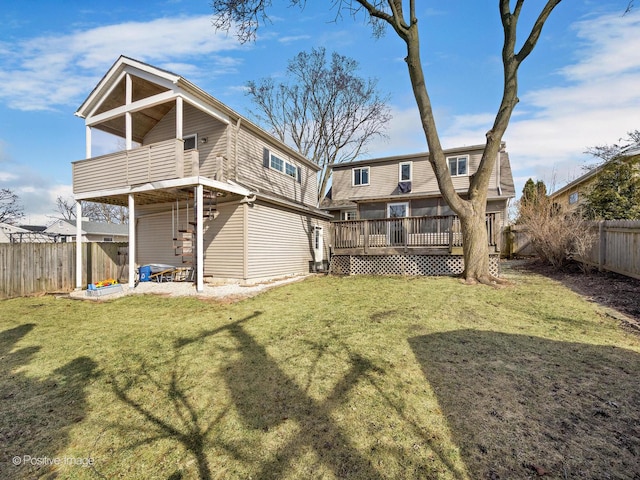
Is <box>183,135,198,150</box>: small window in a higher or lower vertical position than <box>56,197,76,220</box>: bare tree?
lower

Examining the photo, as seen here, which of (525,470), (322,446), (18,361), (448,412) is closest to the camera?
(525,470)

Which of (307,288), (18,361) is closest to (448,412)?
(18,361)

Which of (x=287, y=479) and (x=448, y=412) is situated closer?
(x=287, y=479)

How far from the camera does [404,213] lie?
16547 millimetres

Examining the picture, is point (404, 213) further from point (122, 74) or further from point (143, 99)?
point (122, 74)

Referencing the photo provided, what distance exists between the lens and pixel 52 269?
9.62 metres

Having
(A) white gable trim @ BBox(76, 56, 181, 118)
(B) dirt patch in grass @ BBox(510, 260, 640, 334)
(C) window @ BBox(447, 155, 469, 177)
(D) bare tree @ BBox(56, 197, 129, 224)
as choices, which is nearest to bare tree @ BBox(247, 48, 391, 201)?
(C) window @ BBox(447, 155, 469, 177)

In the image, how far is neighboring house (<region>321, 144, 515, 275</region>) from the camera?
10.1 metres

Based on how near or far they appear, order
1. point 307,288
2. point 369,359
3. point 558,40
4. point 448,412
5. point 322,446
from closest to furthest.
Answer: point 322,446
point 448,412
point 369,359
point 307,288
point 558,40

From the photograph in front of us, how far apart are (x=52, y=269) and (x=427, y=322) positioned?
11.6 m

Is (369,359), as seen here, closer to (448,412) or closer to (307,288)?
(448,412)

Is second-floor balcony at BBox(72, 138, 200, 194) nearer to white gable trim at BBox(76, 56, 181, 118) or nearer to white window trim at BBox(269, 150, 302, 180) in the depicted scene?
white gable trim at BBox(76, 56, 181, 118)

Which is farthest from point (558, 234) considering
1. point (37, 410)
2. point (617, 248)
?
point (37, 410)

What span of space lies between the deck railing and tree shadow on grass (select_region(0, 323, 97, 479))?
8.51 meters
